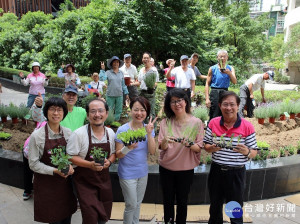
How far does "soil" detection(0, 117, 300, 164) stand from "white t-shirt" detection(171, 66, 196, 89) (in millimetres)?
1538

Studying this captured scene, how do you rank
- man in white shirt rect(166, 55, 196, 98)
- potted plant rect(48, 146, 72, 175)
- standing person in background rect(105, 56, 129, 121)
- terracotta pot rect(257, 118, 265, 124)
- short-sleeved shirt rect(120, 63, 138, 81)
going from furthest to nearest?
short-sleeved shirt rect(120, 63, 138, 81) → terracotta pot rect(257, 118, 265, 124) → standing person in background rect(105, 56, 129, 121) → man in white shirt rect(166, 55, 196, 98) → potted plant rect(48, 146, 72, 175)

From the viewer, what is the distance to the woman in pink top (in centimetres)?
262

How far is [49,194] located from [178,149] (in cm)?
135

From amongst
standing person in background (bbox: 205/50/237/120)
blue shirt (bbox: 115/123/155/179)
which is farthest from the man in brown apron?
standing person in background (bbox: 205/50/237/120)

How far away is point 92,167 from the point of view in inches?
91.8

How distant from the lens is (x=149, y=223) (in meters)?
3.24

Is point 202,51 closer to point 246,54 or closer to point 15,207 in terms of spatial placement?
point 246,54

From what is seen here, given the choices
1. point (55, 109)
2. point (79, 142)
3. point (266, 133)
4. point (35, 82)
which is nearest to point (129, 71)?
point (35, 82)

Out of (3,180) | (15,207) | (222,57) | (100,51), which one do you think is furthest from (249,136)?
(100,51)

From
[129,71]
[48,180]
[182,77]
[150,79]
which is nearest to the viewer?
[48,180]

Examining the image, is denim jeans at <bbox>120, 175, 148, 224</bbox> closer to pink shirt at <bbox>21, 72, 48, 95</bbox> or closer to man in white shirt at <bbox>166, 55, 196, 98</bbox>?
man in white shirt at <bbox>166, 55, 196, 98</bbox>

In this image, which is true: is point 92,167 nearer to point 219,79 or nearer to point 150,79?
point 150,79

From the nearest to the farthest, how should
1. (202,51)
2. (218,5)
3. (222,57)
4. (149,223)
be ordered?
(149,223) < (222,57) < (202,51) < (218,5)

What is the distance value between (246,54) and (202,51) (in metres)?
6.68
